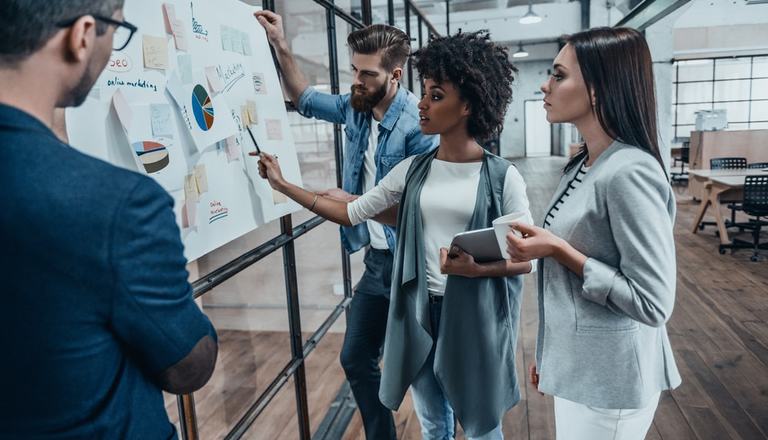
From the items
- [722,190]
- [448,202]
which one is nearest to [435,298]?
[448,202]

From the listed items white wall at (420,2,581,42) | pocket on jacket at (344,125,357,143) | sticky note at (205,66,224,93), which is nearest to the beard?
pocket on jacket at (344,125,357,143)

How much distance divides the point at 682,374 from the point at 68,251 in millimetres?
3141

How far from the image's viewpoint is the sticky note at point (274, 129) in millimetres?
1605

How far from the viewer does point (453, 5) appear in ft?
33.5

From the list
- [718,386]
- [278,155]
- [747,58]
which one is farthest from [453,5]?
[278,155]

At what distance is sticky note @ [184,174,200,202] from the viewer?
119 centimetres

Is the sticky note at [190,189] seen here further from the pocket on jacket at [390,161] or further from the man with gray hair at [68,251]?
the pocket on jacket at [390,161]

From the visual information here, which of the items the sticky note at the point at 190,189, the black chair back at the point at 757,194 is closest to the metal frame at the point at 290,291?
the sticky note at the point at 190,189

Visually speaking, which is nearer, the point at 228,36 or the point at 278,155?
the point at 228,36

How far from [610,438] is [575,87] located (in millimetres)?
767

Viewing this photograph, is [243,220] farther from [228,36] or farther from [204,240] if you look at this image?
[228,36]

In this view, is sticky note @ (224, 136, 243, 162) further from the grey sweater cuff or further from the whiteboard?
the grey sweater cuff

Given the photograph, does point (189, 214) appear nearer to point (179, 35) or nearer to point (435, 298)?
point (179, 35)

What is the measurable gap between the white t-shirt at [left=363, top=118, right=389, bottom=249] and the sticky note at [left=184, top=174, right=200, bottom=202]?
2.84ft
